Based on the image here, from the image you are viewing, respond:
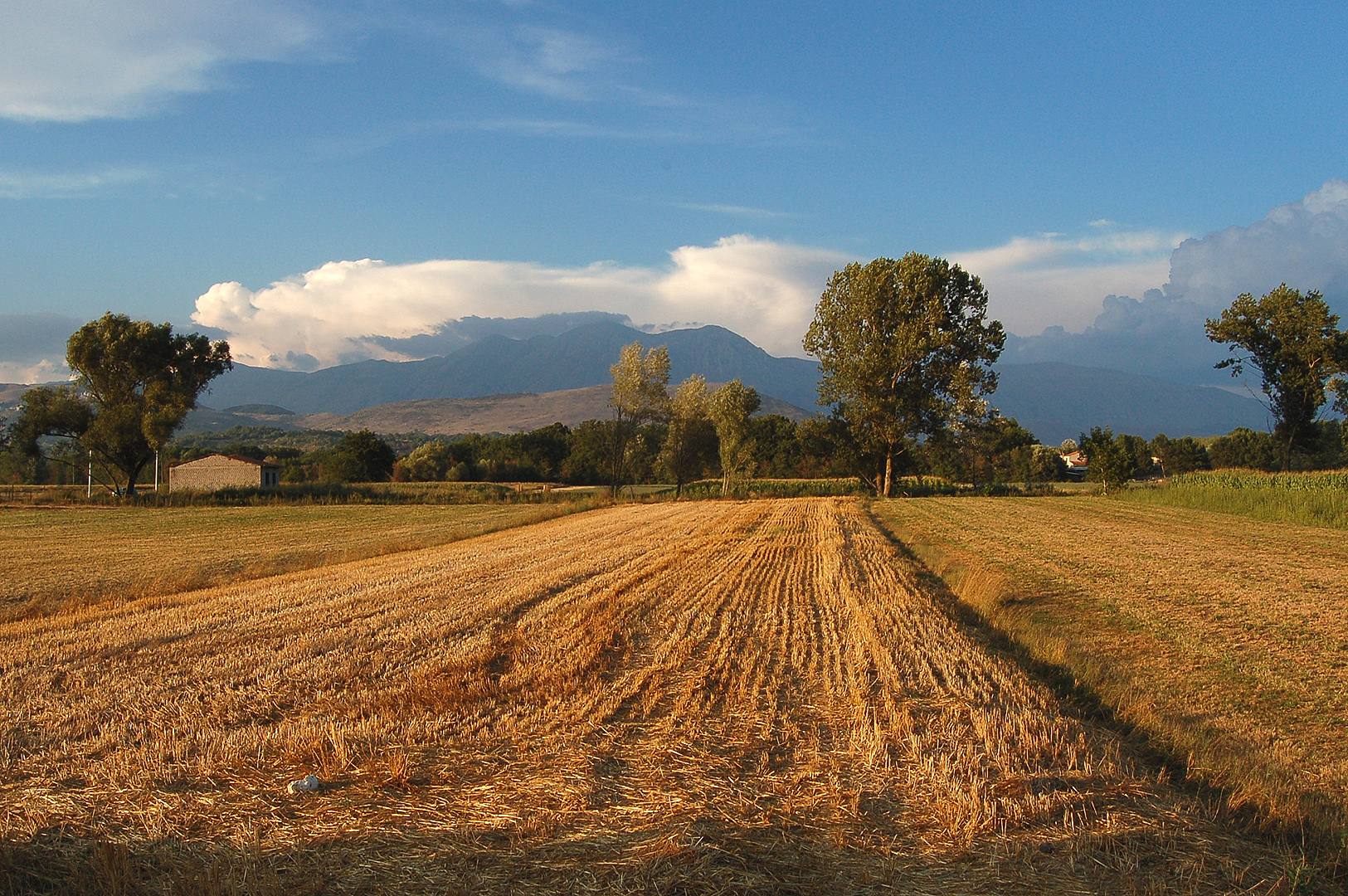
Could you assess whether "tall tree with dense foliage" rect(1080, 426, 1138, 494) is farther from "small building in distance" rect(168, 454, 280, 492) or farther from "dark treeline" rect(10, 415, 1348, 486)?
"small building in distance" rect(168, 454, 280, 492)

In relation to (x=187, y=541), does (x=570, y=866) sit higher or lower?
higher

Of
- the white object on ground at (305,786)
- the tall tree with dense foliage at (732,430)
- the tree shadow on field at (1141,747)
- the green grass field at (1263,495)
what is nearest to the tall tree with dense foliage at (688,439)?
the tall tree with dense foliage at (732,430)

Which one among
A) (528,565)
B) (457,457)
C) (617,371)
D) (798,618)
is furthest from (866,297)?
(457,457)

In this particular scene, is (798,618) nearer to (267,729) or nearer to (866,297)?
(267,729)

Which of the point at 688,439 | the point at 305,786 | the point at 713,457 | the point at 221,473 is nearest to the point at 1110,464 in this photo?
the point at 713,457

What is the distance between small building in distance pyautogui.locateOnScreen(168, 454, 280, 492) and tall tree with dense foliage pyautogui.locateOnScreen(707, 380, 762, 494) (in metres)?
40.9

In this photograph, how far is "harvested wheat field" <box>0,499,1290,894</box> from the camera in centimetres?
402

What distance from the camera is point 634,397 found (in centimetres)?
5619

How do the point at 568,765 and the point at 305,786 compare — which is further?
the point at 568,765

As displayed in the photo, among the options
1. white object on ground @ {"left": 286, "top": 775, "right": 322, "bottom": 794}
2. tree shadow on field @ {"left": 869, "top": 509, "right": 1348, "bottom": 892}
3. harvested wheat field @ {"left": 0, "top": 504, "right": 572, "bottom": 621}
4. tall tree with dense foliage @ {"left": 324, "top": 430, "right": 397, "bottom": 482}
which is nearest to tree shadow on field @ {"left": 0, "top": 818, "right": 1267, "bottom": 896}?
white object on ground @ {"left": 286, "top": 775, "right": 322, "bottom": 794}

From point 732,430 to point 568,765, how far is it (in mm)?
56914

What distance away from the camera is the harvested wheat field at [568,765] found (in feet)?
13.2

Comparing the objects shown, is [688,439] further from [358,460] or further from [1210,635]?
[1210,635]

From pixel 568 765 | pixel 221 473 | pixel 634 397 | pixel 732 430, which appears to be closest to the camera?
pixel 568 765
